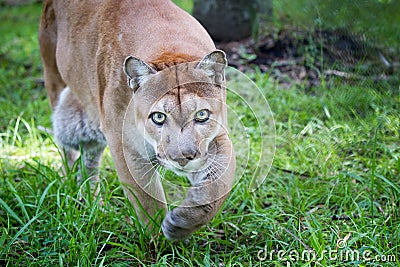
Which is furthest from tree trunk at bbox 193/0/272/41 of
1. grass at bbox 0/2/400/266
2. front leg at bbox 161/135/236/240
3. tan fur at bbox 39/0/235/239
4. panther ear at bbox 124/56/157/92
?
panther ear at bbox 124/56/157/92

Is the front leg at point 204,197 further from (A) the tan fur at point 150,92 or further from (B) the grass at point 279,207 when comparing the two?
(B) the grass at point 279,207

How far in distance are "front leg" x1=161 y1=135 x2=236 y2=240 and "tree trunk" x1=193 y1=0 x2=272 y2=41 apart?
3.30 m

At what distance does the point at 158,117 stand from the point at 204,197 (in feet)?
1.72

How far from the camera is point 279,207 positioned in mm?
3822

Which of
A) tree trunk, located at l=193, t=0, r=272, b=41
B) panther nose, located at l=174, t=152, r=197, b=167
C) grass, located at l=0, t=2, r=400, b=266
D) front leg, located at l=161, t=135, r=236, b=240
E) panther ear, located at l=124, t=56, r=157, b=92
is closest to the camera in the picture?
panther nose, located at l=174, t=152, r=197, b=167

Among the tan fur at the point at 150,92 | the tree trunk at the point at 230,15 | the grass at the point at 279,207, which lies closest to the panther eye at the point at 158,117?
the tan fur at the point at 150,92

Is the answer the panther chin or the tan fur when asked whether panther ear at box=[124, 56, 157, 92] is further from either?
the panther chin

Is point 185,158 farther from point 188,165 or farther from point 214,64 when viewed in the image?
point 214,64

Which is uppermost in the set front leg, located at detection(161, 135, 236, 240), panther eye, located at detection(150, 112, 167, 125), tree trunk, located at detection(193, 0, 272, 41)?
panther eye, located at detection(150, 112, 167, 125)

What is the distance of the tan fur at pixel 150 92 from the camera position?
292cm

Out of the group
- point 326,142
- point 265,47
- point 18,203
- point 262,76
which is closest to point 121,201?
point 18,203

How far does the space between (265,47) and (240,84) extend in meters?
0.99

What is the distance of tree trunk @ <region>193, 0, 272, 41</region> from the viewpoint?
6.30 meters

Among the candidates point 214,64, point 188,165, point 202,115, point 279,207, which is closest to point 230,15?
point 279,207
